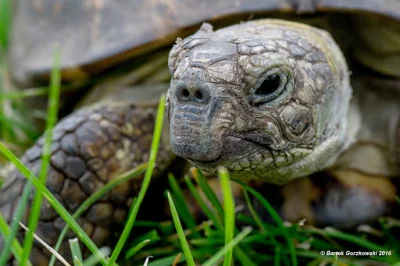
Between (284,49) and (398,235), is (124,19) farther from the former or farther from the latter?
(398,235)

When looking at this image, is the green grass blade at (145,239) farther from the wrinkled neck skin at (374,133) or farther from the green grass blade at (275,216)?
the wrinkled neck skin at (374,133)

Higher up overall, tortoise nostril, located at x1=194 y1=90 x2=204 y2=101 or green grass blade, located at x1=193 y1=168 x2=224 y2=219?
Result: tortoise nostril, located at x1=194 y1=90 x2=204 y2=101

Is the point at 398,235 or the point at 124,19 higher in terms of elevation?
the point at 124,19

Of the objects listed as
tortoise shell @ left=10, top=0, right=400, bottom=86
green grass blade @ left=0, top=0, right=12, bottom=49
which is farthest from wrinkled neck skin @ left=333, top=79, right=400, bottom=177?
A: green grass blade @ left=0, top=0, right=12, bottom=49

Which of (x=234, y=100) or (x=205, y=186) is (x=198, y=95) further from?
(x=205, y=186)

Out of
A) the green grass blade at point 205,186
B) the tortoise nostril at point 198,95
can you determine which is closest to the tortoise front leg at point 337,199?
the green grass blade at point 205,186

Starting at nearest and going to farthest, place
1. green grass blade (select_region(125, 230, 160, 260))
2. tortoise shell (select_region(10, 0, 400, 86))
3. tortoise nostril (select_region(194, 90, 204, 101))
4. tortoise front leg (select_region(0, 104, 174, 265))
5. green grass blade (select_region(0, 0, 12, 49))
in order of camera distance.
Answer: tortoise nostril (select_region(194, 90, 204, 101)) < green grass blade (select_region(125, 230, 160, 260)) < tortoise front leg (select_region(0, 104, 174, 265)) < tortoise shell (select_region(10, 0, 400, 86)) < green grass blade (select_region(0, 0, 12, 49))

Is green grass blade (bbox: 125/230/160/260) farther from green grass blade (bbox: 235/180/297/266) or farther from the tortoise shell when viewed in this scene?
the tortoise shell

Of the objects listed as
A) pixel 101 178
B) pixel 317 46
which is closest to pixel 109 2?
pixel 101 178
